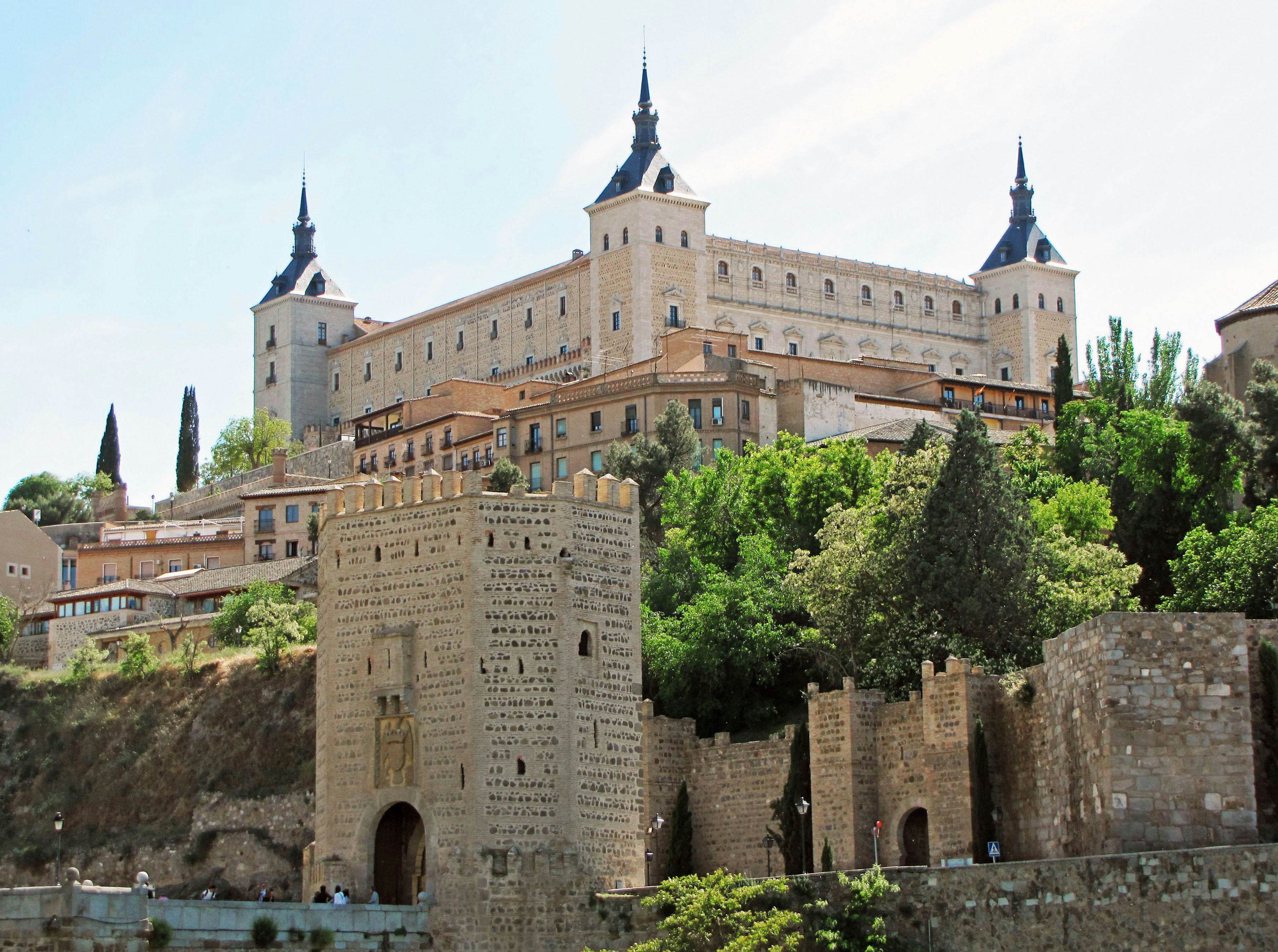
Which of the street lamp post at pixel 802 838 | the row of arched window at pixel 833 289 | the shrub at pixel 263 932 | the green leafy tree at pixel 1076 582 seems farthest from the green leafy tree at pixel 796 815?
the row of arched window at pixel 833 289

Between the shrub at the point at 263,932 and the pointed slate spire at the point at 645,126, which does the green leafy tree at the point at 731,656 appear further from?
the pointed slate spire at the point at 645,126

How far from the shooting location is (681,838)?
4484 centimetres

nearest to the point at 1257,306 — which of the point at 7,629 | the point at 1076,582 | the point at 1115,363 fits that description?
the point at 1115,363

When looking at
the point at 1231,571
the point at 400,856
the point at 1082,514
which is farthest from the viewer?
the point at 1082,514

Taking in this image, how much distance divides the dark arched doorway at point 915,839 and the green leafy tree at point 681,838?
4.93 meters

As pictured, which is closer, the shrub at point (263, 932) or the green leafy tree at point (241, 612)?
the shrub at point (263, 932)

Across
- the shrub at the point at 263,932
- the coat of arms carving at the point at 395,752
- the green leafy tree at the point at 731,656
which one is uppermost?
the green leafy tree at the point at 731,656

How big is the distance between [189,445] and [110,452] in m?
4.23

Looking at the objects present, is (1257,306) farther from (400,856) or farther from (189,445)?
(189,445)

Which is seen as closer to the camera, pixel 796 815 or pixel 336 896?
pixel 336 896

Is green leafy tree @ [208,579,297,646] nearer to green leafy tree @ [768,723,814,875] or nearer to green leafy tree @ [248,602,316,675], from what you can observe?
green leafy tree @ [248,602,316,675]

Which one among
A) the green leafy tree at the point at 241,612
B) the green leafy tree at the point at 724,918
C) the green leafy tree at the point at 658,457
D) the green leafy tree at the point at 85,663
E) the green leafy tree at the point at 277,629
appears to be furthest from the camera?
the green leafy tree at the point at 658,457

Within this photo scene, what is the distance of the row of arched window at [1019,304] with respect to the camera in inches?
4877

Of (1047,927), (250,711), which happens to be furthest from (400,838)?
(250,711)
